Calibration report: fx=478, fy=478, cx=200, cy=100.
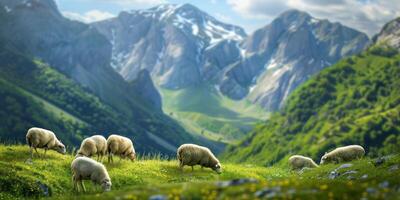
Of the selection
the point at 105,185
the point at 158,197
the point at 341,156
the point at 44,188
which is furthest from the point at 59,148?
the point at 341,156

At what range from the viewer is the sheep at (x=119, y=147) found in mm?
41656

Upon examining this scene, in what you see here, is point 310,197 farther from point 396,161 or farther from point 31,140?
point 31,140

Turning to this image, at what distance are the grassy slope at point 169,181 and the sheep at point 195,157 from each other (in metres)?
0.70

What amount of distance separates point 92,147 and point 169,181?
285 inches

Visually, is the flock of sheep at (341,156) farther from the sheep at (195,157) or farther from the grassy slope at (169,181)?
the sheep at (195,157)

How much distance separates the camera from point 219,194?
19016 mm

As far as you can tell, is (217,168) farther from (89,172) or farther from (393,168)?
(393,168)

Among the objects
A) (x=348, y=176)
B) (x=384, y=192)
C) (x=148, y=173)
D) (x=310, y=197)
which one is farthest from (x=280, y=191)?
(x=148, y=173)

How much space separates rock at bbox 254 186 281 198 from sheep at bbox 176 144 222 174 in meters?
22.9

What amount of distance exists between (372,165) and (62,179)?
22.6 meters

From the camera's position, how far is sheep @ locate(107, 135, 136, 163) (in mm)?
41656

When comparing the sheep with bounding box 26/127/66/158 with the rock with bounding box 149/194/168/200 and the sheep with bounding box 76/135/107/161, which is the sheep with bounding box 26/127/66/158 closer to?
the sheep with bounding box 76/135/107/161

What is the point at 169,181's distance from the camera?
Result: 3731 centimetres

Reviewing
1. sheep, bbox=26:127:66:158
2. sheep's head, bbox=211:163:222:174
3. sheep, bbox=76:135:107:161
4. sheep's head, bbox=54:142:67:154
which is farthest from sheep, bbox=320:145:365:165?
sheep, bbox=26:127:66:158
